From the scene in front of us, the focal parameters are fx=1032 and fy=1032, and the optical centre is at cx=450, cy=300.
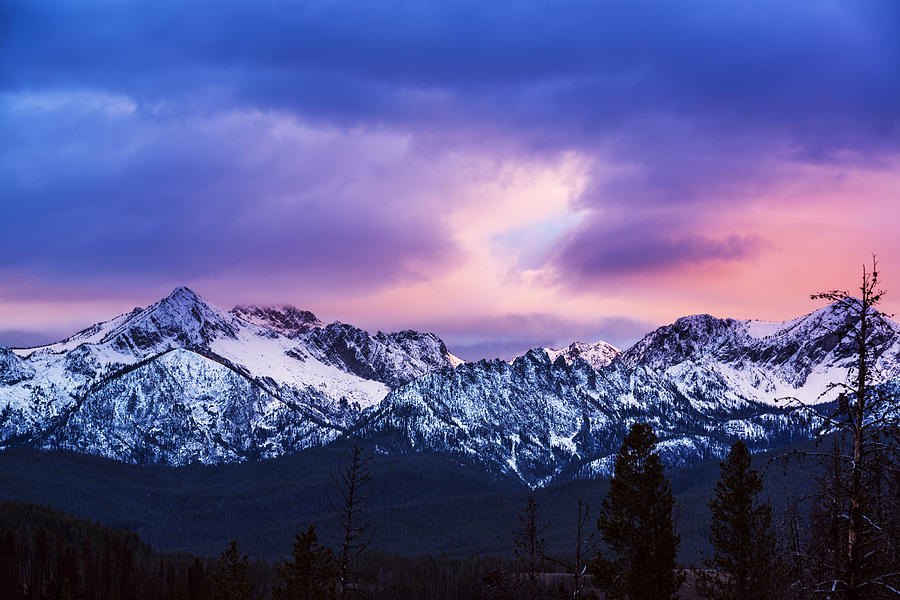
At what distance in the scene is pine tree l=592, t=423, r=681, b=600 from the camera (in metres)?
55.6

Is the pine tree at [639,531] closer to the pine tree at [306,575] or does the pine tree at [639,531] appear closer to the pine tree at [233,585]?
the pine tree at [306,575]

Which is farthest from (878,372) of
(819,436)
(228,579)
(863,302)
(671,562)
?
(228,579)

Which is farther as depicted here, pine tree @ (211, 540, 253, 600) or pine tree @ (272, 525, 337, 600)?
pine tree @ (211, 540, 253, 600)

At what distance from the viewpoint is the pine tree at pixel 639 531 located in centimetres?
5562

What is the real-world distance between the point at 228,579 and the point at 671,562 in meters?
40.5

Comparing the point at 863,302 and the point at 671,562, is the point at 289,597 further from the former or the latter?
the point at 863,302

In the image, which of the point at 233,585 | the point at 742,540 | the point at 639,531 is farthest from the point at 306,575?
the point at 742,540

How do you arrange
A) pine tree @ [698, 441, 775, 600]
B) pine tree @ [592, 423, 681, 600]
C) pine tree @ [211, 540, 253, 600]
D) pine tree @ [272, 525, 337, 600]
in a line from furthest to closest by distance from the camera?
pine tree @ [211, 540, 253, 600], pine tree @ [698, 441, 775, 600], pine tree @ [272, 525, 337, 600], pine tree @ [592, 423, 681, 600]

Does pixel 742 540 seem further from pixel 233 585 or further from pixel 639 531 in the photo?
pixel 233 585

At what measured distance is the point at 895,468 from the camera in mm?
28609

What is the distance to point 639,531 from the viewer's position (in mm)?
56094

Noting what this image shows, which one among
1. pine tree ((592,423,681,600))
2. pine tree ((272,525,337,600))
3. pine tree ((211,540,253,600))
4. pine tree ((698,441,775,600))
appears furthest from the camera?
pine tree ((211,540,253,600))

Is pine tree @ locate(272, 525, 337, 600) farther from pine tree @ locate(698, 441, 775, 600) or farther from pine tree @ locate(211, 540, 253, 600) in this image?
pine tree @ locate(698, 441, 775, 600)

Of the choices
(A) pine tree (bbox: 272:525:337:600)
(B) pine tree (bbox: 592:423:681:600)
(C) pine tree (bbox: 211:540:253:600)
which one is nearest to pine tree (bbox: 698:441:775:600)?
(B) pine tree (bbox: 592:423:681:600)
